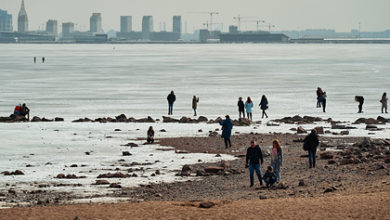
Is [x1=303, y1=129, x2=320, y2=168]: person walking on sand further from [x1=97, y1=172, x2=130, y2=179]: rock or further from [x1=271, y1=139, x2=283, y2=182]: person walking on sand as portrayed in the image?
[x1=97, y1=172, x2=130, y2=179]: rock

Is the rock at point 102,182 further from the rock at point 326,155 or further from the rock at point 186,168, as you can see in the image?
the rock at point 326,155

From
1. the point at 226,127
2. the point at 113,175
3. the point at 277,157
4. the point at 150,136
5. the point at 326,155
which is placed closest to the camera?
the point at 277,157

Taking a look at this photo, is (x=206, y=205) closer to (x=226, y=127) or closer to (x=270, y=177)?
(x=270, y=177)

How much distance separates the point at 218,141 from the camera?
32094 mm

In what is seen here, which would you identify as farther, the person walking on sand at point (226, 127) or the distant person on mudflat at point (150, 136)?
the distant person on mudflat at point (150, 136)

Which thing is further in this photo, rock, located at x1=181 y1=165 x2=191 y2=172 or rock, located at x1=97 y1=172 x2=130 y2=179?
rock, located at x1=181 y1=165 x2=191 y2=172

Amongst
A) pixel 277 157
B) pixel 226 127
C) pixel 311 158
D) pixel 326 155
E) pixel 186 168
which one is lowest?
pixel 186 168

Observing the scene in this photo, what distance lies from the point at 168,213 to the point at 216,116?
83.2 feet

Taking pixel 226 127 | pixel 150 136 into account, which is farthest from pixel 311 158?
pixel 150 136

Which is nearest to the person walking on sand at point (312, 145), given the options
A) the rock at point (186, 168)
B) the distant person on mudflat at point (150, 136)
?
the rock at point (186, 168)

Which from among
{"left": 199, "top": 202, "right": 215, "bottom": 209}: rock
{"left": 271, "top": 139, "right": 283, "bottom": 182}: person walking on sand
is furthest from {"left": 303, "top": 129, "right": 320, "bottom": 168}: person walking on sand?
{"left": 199, "top": 202, "right": 215, "bottom": 209}: rock

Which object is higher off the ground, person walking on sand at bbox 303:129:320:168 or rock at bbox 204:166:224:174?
person walking on sand at bbox 303:129:320:168

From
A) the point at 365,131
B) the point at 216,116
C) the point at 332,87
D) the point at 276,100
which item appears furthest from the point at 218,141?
the point at 332,87

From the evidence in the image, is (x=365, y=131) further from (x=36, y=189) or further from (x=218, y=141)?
(x=36, y=189)
